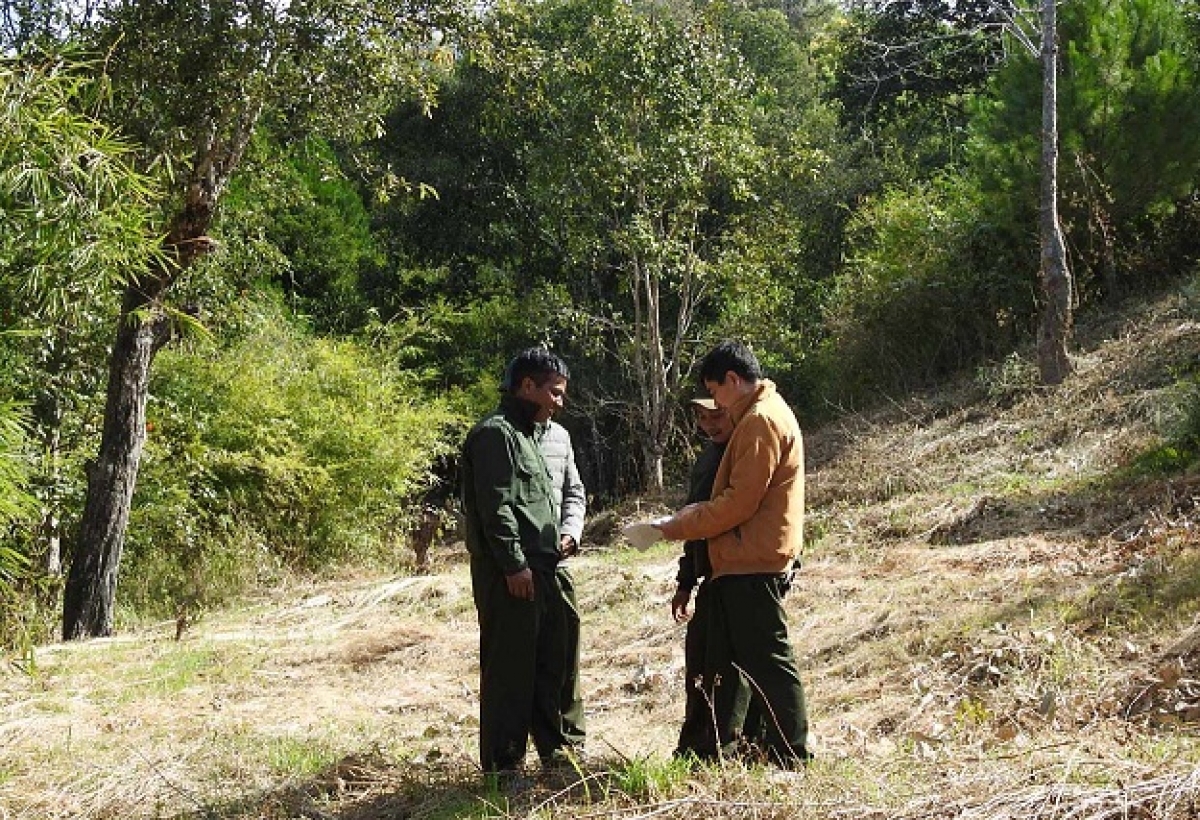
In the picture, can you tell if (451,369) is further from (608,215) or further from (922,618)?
(922,618)

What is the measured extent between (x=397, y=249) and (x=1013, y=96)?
1016 cm

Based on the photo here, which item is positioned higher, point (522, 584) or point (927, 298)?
point (927, 298)

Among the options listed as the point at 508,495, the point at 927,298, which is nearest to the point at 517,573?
the point at 508,495

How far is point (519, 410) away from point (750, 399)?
95 cm

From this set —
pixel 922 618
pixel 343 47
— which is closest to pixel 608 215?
pixel 343 47

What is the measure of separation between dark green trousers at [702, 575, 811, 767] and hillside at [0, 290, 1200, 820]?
8.8 inches

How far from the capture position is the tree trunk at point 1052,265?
44.1 ft

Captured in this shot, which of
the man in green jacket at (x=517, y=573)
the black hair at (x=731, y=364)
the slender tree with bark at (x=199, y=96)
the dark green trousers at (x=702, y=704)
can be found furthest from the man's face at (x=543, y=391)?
the slender tree with bark at (x=199, y=96)

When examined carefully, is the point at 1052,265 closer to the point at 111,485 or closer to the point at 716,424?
the point at 111,485

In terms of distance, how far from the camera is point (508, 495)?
5020 millimetres

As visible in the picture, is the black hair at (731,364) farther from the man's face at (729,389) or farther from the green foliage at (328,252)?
the green foliage at (328,252)

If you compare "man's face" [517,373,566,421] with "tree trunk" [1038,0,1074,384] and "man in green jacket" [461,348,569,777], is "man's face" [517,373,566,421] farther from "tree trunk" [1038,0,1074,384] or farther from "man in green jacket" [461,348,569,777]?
"tree trunk" [1038,0,1074,384]

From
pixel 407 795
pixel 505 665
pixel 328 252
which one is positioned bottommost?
pixel 407 795

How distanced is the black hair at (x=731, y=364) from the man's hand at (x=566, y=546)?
91 cm
